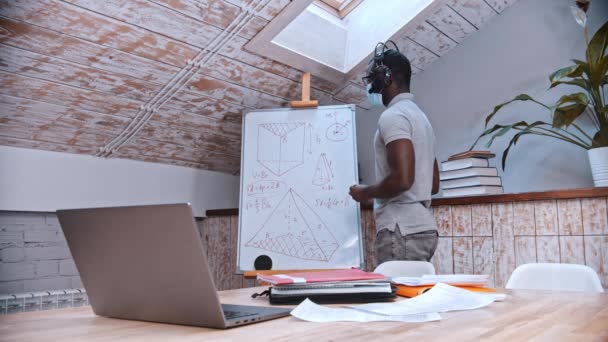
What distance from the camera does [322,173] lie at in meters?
2.93

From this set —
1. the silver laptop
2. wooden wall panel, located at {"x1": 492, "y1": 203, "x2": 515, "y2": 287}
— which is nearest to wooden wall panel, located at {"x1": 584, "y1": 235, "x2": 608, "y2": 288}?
wooden wall panel, located at {"x1": 492, "y1": 203, "x2": 515, "y2": 287}

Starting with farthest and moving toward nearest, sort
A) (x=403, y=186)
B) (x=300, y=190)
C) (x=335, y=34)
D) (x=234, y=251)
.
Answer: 1. (x=234, y=251)
2. (x=335, y=34)
3. (x=300, y=190)
4. (x=403, y=186)

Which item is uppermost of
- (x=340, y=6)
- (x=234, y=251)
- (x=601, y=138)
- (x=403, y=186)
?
(x=340, y=6)

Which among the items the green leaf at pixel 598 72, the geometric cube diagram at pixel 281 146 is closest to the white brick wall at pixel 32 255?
the geometric cube diagram at pixel 281 146

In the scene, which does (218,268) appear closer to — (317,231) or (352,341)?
(317,231)

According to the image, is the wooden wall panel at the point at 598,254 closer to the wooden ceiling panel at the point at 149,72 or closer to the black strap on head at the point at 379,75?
the black strap on head at the point at 379,75

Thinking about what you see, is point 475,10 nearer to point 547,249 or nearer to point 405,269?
point 547,249

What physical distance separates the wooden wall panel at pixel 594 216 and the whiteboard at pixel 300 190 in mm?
1110

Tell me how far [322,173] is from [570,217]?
1308 millimetres

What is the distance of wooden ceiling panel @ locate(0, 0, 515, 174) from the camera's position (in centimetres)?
238

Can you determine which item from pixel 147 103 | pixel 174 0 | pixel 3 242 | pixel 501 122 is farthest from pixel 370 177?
pixel 3 242

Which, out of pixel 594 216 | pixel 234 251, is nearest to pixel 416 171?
pixel 594 216

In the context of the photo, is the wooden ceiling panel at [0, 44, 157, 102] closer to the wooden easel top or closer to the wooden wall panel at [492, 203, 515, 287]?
the wooden easel top

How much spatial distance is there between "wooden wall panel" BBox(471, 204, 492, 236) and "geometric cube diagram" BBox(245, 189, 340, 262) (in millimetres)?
751
